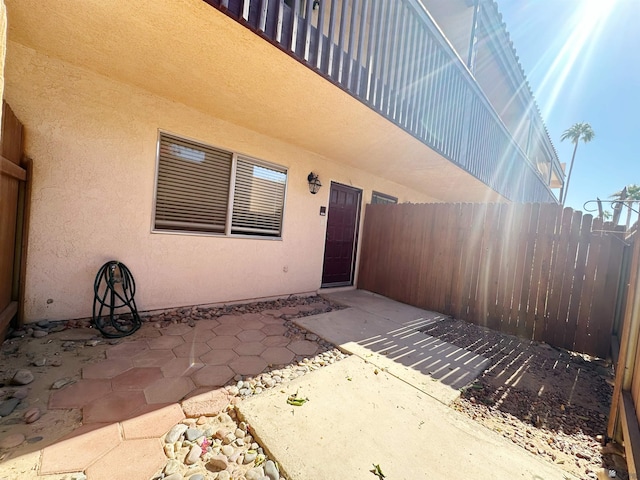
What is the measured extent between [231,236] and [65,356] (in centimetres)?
216

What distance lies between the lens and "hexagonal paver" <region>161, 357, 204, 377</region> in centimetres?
211

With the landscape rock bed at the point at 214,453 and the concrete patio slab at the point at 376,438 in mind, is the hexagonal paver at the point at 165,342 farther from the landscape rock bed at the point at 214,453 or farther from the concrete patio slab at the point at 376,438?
the concrete patio slab at the point at 376,438

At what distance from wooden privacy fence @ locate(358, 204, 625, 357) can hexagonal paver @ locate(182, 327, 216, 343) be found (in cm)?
362

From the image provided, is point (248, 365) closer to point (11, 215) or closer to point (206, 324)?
point (206, 324)

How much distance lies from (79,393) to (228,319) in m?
1.65

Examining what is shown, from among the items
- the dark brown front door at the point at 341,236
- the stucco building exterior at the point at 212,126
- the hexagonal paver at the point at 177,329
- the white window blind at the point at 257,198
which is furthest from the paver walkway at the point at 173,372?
the dark brown front door at the point at 341,236

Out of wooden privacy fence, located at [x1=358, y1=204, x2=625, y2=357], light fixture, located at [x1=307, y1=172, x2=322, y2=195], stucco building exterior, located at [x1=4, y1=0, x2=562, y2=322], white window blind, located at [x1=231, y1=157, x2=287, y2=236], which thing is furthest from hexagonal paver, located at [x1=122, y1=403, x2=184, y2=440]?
wooden privacy fence, located at [x1=358, y1=204, x2=625, y2=357]

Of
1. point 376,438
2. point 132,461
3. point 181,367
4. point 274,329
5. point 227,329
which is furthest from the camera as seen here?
point 274,329

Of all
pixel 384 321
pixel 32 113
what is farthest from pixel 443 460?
pixel 32 113

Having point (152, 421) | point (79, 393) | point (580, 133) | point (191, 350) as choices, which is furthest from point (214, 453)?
point (580, 133)

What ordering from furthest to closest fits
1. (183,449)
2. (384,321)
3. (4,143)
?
(384,321) < (4,143) < (183,449)

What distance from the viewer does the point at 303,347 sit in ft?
9.00

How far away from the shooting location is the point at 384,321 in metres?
3.85

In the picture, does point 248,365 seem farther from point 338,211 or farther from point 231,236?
point 338,211
